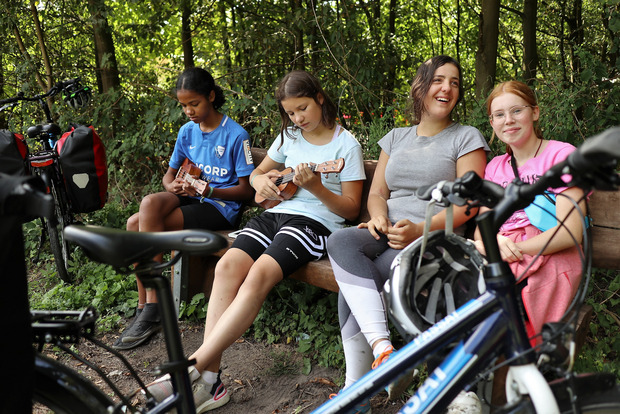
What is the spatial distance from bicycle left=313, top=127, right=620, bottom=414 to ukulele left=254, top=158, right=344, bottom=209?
4.04 ft

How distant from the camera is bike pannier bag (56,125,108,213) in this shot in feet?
12.5

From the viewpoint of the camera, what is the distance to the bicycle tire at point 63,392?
1334mm

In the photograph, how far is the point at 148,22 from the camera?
5.88 metres

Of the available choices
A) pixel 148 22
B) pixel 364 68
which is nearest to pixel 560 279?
pixel 364 68

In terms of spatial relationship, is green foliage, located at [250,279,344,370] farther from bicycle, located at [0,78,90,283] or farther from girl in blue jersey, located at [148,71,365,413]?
bicycle, located at [0,78,90,283]

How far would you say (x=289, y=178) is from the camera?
9.33 feet

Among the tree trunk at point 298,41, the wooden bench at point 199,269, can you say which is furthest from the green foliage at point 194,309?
the tree trunk at point 298,41

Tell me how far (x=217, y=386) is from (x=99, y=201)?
199cm

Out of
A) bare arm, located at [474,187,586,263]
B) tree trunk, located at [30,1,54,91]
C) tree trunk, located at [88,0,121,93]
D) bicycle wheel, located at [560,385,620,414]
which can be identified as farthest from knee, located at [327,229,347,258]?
tree trunk, located at [30,1,54,91]

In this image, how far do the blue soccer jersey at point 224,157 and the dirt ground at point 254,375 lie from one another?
2.52 feet

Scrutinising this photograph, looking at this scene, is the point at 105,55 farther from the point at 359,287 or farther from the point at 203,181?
the point at 359,287

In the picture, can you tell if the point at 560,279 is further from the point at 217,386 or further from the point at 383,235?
the point at 217,386

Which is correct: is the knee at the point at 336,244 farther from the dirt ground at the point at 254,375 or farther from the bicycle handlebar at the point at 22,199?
the bicycle handlebar at the point at 22,199

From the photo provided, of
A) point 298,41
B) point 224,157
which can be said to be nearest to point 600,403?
point 224,157
